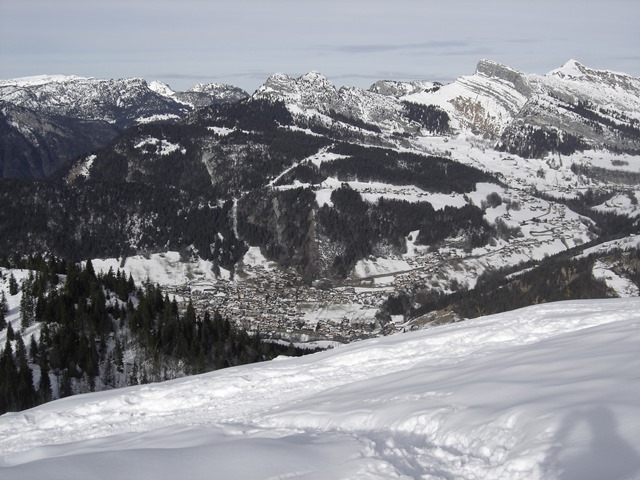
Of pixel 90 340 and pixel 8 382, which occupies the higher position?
pixel 90 340

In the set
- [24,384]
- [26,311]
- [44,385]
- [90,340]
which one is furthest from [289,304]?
[24,384]

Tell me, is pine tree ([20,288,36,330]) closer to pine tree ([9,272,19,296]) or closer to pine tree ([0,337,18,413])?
pine tree ([9,272,19,296])

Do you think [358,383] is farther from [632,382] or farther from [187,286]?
[187,286]

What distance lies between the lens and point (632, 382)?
16.3m

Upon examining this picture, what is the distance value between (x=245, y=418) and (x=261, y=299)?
143m

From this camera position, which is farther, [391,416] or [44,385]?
[44,385]

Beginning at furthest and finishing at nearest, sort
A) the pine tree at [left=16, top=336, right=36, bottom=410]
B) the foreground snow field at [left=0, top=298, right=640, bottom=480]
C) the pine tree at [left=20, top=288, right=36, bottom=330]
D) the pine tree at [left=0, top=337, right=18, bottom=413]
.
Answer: the pine tree at [left=20, top=288, right=36, bottom=330] < the pine tree at [left=16, top=336, right=36, bottom=410] < the pine tree at [left=0, top=337, right=18, bottom=413] < the foreground snow field at [left=0, top=298, right=640, bottom=480]

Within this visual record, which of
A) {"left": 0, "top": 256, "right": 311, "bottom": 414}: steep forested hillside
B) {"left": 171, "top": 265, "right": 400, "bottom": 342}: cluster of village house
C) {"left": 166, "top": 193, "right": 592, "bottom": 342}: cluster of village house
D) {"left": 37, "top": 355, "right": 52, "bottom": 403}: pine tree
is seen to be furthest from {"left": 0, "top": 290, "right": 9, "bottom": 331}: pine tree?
{"left": 166, "top": 193, "right": 592, "bottom": 342}: cluster of village house

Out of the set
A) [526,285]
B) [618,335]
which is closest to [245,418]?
[618,335]

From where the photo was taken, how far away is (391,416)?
18.8 m

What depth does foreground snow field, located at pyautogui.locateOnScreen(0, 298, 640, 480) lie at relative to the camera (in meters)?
14.1

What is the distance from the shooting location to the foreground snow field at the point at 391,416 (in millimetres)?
14094

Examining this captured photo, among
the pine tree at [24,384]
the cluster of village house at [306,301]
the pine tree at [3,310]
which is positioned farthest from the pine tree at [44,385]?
the cluster of village house at [306,301]

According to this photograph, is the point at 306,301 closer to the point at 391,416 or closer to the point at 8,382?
the point at 8,382
